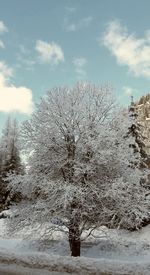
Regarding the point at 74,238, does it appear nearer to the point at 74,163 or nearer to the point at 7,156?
the point at 74,163

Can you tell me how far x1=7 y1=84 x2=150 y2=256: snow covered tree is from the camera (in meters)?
14.5

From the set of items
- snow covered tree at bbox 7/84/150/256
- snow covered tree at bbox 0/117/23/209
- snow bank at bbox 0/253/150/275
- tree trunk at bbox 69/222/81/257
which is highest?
snow covered tree at bbox 0/117/23/209

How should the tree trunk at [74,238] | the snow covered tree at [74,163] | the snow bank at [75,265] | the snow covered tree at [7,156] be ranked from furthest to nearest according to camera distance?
the snow covered tree at [7,156] → the tree trunk at [74,238] → the snow covered tree at [74,163] → the snow bank at [75,265]

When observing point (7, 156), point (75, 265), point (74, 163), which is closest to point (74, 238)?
point (74, 163)

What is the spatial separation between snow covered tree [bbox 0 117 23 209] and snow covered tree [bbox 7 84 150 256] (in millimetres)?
20684

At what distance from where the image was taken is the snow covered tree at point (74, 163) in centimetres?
1447

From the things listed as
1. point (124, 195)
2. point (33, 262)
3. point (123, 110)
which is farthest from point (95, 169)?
point (33, 262)

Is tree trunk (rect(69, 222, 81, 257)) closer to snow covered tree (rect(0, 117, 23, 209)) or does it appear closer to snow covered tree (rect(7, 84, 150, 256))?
snow covered tree (rect(7, 84, 150, 256))

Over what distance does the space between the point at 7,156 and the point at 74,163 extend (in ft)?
107

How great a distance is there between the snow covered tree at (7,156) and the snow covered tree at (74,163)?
2068 centimetres

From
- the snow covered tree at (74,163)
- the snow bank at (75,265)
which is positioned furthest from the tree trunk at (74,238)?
the snow bank at (75,265)

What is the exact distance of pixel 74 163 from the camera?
14.9 m

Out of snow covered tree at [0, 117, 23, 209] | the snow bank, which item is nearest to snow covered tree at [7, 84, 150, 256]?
the snow bank

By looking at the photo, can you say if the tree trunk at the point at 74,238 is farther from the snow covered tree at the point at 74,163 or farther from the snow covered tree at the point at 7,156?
the snow covered tree at the point at 7,156
